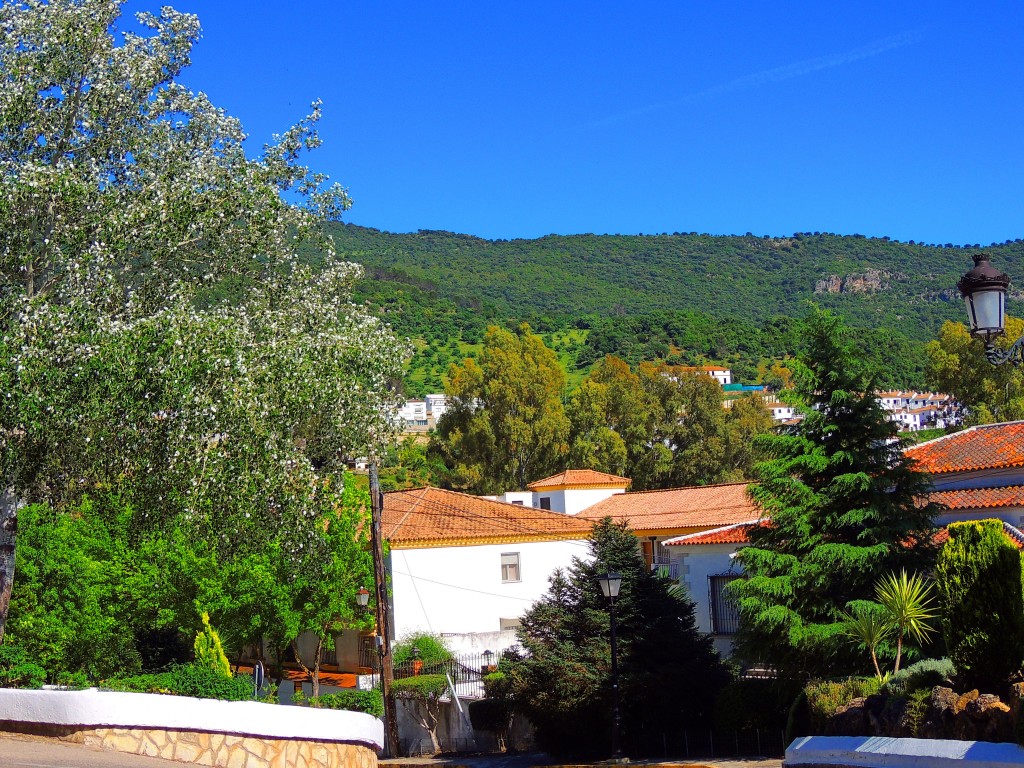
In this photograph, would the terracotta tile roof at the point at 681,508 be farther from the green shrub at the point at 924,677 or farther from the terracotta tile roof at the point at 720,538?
the green shrub at the point at 924,677

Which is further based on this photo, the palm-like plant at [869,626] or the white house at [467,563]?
the white house at [467,563]

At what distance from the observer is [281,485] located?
1407cm

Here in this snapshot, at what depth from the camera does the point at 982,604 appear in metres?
12.7

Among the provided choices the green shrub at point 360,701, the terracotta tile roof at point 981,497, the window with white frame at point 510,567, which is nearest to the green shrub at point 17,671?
the green shrub at point 360,701

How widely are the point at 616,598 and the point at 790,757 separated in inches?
372

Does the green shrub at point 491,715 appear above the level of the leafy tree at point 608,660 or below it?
below

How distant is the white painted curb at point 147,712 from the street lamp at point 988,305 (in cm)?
790

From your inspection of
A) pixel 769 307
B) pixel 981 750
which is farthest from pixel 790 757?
pixel 769 307

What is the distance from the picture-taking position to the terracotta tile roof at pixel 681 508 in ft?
132

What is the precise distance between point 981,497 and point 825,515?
517 cm

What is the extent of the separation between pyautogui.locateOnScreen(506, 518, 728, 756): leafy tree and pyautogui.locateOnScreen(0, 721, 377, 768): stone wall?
13.1 meters

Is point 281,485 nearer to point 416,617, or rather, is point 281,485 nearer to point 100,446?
point 100,446

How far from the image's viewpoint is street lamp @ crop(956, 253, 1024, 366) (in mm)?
8328

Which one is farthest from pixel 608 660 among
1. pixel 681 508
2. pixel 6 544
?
pixel 681 508
